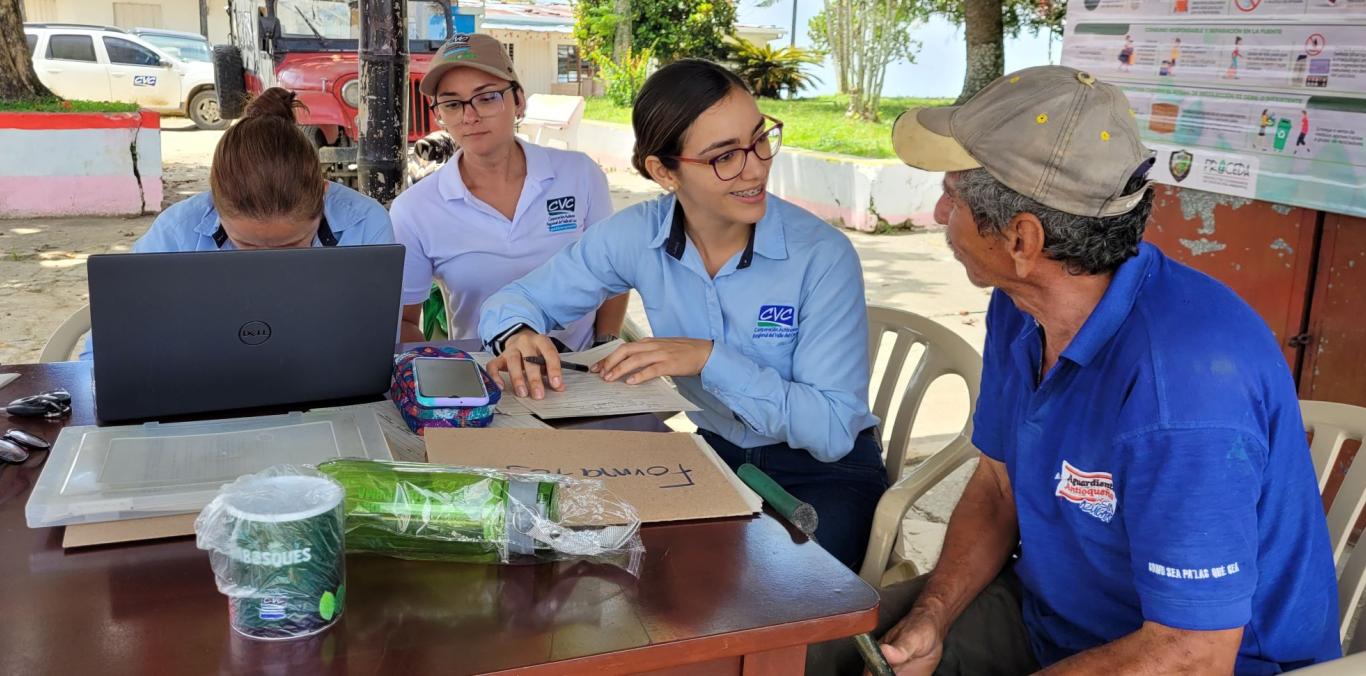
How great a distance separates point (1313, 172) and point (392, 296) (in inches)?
106

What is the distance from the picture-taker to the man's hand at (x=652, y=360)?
6.25 feet

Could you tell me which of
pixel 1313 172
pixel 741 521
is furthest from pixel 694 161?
pixel 1313 172

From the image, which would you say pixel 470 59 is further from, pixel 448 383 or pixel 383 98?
pixel 448 383

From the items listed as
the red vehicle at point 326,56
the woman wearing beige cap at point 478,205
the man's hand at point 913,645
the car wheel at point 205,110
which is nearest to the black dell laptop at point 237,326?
the man's hand at point 913,645

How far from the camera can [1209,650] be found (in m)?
1.30

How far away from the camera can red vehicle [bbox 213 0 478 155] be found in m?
8.91

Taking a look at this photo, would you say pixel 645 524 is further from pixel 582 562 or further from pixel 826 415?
pixel 826 415

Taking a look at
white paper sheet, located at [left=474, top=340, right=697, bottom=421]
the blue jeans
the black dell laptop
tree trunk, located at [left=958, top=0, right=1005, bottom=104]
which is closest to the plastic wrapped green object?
the black dell laptop

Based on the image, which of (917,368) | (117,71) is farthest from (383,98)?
(117,71)

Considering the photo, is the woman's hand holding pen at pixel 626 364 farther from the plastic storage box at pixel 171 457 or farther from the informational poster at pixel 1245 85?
the informational poster at pixel 1245 85

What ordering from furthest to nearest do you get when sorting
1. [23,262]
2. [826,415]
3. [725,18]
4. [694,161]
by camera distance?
[725,18] < [23,262] < [694,161] < [826,415]

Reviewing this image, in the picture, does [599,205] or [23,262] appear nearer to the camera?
[599,205]

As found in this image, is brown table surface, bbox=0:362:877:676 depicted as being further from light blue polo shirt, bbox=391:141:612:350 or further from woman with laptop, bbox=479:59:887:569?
light blue polo shirt, bbox=391:141:612:350

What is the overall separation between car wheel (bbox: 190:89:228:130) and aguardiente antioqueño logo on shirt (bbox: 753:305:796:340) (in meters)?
14.9
